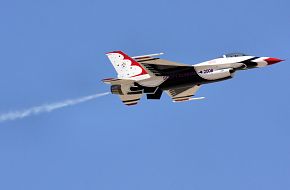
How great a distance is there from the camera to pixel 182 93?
211 ft

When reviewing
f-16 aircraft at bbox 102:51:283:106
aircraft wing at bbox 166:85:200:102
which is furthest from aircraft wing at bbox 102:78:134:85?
aircraft wing at bbox 166:85:200:102

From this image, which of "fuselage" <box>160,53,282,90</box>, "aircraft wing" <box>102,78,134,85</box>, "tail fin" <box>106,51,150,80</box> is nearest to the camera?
"fuselage" <box>160,53,282,90</box>

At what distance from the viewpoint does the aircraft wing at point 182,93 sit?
6419 cm

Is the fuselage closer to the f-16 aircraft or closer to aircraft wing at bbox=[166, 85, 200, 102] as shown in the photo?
Result: the f-16 aircraft

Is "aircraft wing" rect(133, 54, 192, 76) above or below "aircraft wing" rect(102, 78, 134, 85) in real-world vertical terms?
above

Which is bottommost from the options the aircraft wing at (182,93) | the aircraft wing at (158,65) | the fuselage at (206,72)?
the aircraft wing at (182,93)

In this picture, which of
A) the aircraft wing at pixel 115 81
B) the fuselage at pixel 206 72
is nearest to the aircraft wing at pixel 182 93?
the fuselage at pixel 206 72

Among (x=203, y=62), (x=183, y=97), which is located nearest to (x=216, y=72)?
(x=203, y=62)

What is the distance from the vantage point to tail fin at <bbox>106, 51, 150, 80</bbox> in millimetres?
61531

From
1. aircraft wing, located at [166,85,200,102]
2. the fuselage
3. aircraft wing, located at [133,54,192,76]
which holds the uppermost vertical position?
aircraft wing, located at [133,54,192,76]

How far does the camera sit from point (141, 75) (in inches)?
2419

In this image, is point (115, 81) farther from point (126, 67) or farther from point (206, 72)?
point (206, 72)

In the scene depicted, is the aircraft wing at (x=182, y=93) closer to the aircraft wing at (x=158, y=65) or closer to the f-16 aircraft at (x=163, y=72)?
the f-16 aircraft at (x=163, y=72)

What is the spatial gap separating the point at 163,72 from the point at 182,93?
4.35 meters
